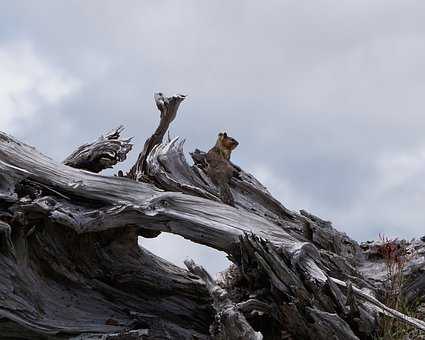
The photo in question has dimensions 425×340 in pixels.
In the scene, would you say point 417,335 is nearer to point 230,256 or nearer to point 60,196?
point 230,256

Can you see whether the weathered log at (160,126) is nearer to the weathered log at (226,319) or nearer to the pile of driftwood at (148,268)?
the pile of driftwood at (148,268)

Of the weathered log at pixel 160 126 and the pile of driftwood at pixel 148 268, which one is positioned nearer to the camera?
the pile of driftwood at pixel 148 268

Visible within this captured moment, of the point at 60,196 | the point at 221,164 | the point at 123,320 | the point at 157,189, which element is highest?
the point at 221,164

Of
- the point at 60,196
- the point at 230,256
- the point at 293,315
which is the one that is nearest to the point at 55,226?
the point at 60,196

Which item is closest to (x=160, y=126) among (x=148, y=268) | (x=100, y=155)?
(x=100, y=155)

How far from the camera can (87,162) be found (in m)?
11.8

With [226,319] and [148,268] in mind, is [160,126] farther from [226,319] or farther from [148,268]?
[226,319]

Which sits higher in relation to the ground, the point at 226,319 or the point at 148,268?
the point at 148,268

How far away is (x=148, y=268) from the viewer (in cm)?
1121

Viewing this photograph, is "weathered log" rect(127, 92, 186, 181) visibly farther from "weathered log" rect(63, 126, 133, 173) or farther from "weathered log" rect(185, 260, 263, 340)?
"weathered log" rect(185, 260, 263, 340)

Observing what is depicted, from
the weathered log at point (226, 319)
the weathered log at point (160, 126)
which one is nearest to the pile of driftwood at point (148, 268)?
the weathered log at point (226, 319)

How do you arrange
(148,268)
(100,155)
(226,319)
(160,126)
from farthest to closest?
(160,126) < (100,155) < (148,268) < (226,319)

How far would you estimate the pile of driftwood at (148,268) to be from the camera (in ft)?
32.2

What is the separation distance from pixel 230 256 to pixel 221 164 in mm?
2186
